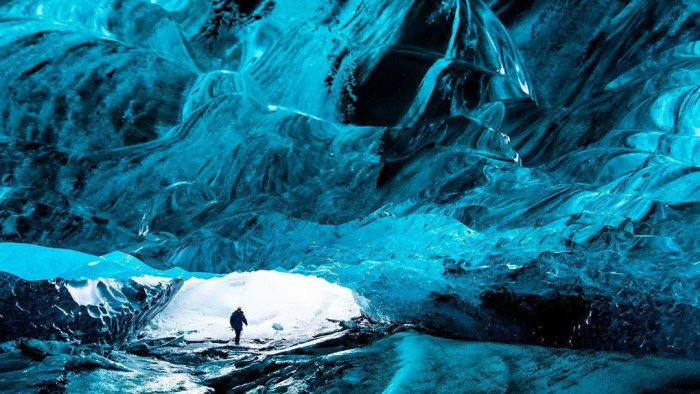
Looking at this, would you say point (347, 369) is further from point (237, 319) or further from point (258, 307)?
point (258, 307)

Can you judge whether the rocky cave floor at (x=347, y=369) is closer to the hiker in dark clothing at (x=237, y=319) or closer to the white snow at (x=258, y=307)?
the hiker in dark clothing at (x=237, y=319)

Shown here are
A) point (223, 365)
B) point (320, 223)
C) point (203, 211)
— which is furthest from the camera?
point (223, 365)

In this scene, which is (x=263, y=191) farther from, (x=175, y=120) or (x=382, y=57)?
(x=382, y=57)

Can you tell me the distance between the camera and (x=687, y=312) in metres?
5.98

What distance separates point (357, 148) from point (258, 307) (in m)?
6.14

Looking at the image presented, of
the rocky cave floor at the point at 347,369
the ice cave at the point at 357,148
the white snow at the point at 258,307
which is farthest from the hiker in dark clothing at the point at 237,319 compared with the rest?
the ice cave at the point at 357,148

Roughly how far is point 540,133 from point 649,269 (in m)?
2.09

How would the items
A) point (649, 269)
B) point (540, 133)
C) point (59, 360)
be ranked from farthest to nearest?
point (59, 360), point (649, 269), point (540, 133)

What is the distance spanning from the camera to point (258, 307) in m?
9.28

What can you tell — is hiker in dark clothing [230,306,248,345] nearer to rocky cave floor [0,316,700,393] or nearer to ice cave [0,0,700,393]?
rocky cave floor [0,316,700,393]

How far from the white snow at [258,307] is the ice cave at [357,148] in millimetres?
3331

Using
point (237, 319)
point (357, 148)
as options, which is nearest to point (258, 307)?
point (237, 319)

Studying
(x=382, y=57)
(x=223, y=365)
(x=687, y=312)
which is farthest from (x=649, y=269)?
(x=223, y=365)

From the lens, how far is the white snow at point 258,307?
878 centimetres
